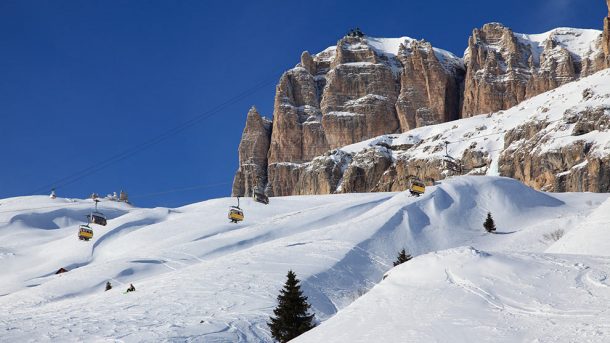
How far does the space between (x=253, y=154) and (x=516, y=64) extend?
70257mm

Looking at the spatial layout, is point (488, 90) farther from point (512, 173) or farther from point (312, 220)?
point (312, 220)

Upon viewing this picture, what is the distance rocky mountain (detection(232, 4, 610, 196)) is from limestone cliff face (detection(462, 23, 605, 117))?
9.5 inches

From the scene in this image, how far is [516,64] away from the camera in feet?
524

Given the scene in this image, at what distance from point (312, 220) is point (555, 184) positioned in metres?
54.2

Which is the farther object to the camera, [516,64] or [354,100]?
[354,100]

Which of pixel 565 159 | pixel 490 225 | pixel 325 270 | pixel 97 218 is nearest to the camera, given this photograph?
pixel 97 218

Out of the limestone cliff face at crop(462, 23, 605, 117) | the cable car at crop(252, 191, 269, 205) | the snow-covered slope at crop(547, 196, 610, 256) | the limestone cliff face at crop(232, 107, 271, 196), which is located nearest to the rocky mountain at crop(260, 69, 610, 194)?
the limestone cliff face at crop(232, 107, 271, 196)

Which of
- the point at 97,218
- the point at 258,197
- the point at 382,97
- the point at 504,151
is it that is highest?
the point at 382,97

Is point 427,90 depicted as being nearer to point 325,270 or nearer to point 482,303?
point 325,270

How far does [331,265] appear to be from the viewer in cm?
4609

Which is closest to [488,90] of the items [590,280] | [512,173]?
[512,173]

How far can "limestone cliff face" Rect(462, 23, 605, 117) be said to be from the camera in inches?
6009

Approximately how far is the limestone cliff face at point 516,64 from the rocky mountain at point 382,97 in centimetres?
24

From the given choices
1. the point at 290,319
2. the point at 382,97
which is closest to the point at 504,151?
the point at 382,97
